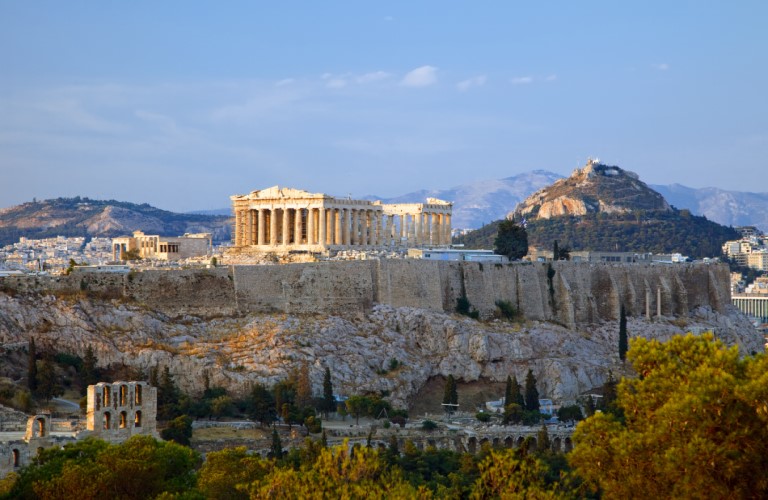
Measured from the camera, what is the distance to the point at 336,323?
221 feet

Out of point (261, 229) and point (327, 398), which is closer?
point (327, 398)

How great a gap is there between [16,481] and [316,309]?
33.7 metres

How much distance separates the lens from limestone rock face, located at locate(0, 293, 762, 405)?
6034 cm

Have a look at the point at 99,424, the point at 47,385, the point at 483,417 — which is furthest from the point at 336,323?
the point at 99,424

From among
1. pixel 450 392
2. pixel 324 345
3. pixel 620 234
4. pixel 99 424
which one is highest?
pixel 620 234

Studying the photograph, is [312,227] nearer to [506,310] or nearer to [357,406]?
[506,310]

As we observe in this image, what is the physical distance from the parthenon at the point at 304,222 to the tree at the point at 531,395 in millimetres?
15980

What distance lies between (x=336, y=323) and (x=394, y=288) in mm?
5306

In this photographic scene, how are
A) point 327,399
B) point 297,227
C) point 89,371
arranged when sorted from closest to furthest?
point 89,371 < point 327,399 < point 297,227

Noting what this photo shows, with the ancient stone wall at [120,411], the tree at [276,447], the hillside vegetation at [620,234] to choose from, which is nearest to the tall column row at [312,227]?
the tree at [276,447]

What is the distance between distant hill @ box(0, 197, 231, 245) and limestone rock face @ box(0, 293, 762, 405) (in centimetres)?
10017

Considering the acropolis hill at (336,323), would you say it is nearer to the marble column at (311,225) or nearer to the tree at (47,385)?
the tree at (47,385)

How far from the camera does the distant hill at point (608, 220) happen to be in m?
149

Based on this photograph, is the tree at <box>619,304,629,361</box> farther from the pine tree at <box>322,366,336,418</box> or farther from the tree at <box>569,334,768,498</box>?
the tree at <box>569,334,768,498</box>
